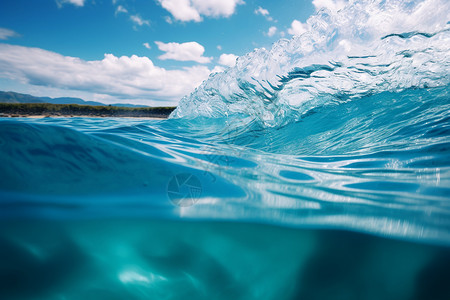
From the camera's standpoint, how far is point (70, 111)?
1844cm

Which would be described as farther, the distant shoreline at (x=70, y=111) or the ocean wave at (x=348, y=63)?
the distant shoreline at (x=70, y=111)

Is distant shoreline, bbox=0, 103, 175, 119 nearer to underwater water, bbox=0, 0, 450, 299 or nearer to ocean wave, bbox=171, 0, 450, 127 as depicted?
ocean wave, bbox=171, 0, 450, 127

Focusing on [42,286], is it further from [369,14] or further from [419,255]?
[369,14]

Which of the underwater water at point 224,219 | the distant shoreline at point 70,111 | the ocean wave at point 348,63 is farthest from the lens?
the distant shoreline at point 70,111

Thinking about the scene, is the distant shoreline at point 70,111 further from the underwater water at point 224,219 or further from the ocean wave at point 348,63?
the underwater water at point 224,219

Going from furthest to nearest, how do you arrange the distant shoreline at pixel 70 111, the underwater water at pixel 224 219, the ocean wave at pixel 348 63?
the distant shoreline at pixel 70 111, the ocean wave at pixel 348 63, the underwater water at pixel 224 219

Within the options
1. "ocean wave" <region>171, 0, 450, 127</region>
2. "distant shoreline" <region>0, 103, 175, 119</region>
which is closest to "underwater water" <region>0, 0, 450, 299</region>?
"ocean wave" <region>171, 0, 450, 127</region>

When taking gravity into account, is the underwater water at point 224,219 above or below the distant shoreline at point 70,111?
below

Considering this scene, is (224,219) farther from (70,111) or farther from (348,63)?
(70,111)

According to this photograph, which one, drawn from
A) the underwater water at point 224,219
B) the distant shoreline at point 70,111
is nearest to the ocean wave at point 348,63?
the underwater water at point 224,219

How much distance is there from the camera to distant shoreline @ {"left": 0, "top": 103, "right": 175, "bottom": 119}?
1655cm

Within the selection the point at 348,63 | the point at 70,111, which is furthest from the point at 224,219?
the point at 70,111

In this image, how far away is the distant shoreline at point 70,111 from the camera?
16.5 m

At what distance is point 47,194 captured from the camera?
4.91 ft
